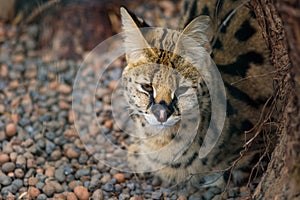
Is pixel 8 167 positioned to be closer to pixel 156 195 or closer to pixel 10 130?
pixel 10 130

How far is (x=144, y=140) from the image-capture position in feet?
11.7

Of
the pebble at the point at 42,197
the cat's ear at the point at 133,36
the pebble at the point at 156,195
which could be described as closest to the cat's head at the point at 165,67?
the cat's ear at the point at 133,36

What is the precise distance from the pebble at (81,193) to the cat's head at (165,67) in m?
0.63

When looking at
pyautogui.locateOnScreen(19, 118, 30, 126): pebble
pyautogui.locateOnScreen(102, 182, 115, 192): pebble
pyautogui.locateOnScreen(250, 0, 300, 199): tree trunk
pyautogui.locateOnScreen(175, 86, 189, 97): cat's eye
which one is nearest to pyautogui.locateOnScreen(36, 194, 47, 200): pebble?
pyautogui.locateOnScreen(102, 182, 115, 192): pebble

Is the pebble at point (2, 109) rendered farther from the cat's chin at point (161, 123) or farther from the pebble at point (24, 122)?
the cat's chin at point (161, 123)

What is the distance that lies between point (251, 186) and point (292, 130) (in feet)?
3.43

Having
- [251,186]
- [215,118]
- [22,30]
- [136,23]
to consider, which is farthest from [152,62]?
[22,30]

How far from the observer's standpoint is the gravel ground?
353 cm

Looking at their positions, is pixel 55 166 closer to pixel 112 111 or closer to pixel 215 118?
pixel 112 111

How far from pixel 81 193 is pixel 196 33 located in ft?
3.84

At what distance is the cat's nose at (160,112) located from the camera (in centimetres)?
301

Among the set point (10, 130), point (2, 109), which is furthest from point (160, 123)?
point (2, 109)

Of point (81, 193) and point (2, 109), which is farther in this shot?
point (2, 109)

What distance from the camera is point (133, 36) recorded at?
3.12 meters
